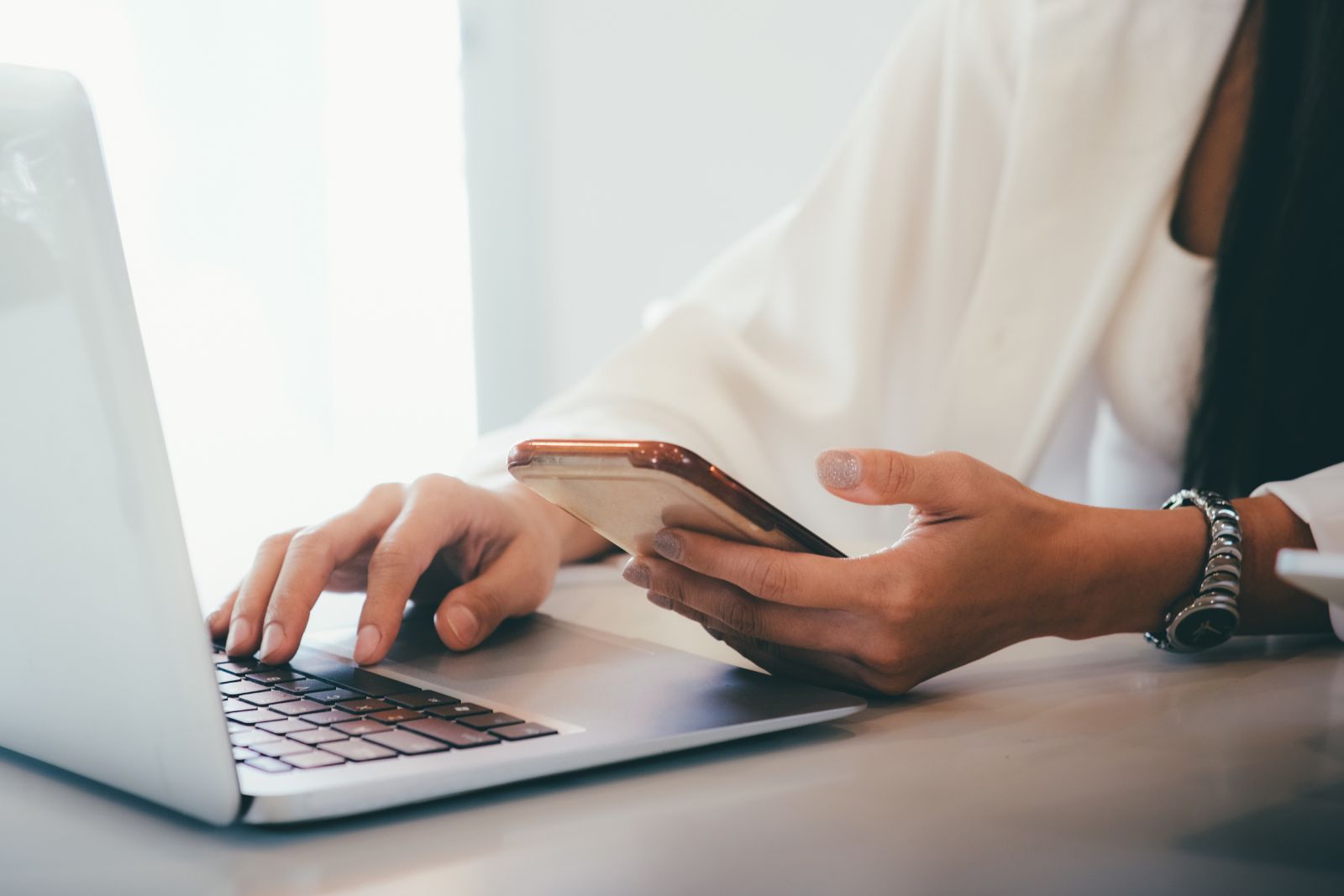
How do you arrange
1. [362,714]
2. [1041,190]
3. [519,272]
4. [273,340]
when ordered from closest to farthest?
1. [362,714]
2. [1041,190]
3. [273,340]
4. [519,272]

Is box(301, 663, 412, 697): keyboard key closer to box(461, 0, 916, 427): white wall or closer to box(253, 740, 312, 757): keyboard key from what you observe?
box(253, 740, 312, 757): keyboard key

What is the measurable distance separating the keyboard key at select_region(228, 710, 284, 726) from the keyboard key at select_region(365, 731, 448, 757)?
0.15ft

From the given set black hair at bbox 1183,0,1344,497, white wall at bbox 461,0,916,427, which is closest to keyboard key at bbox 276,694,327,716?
black hair at bbox 1183,0,1344,497

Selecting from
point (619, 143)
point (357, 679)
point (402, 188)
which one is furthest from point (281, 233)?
point (357, 679)

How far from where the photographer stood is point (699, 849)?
287 millimetres

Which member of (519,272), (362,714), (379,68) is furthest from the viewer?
(519,272)

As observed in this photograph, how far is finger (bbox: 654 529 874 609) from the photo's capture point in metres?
0.40

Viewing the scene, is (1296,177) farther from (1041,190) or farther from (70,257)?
(70,257)

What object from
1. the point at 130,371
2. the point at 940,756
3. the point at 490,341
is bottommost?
the point at 490,341

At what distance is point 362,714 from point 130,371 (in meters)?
0.15

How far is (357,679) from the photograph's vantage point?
1.38ft

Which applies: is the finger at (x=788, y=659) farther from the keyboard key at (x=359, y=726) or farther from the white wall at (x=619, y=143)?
Result: the white wall at (x=619, y=143)

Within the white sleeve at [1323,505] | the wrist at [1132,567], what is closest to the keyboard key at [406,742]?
the wrist at [1132,567]

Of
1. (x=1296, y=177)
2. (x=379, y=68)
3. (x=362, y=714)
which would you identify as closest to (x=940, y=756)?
(x=362, y=714)
